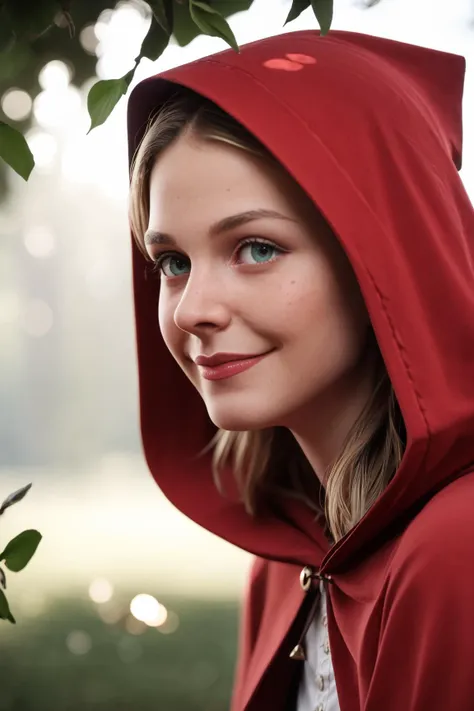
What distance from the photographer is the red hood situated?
78cm

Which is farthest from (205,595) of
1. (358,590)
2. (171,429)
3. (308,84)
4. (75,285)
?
(308,84)

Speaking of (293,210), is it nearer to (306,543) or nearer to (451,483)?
(451,483)

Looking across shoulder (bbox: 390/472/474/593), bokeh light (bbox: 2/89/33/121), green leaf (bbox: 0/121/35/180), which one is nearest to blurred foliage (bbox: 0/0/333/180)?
green leaf (bbox: 0/121/35/180)

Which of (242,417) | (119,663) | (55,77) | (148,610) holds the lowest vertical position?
(119,663)

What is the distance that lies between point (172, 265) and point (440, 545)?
1.25ft

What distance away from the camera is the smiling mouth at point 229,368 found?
85 cm

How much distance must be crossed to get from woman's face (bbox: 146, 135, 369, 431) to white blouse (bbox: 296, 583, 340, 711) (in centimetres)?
27

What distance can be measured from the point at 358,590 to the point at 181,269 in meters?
0.35

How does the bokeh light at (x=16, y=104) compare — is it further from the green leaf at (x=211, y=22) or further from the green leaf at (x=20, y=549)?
the green leaf at (x=20, y=549)

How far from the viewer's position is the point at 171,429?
1.14 metres

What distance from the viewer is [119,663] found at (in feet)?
8.80

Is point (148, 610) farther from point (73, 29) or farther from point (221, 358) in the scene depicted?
point (73, 29)

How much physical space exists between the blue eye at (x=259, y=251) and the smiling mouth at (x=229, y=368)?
0.08 m

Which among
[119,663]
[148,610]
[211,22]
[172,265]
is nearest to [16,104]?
[172,265]
